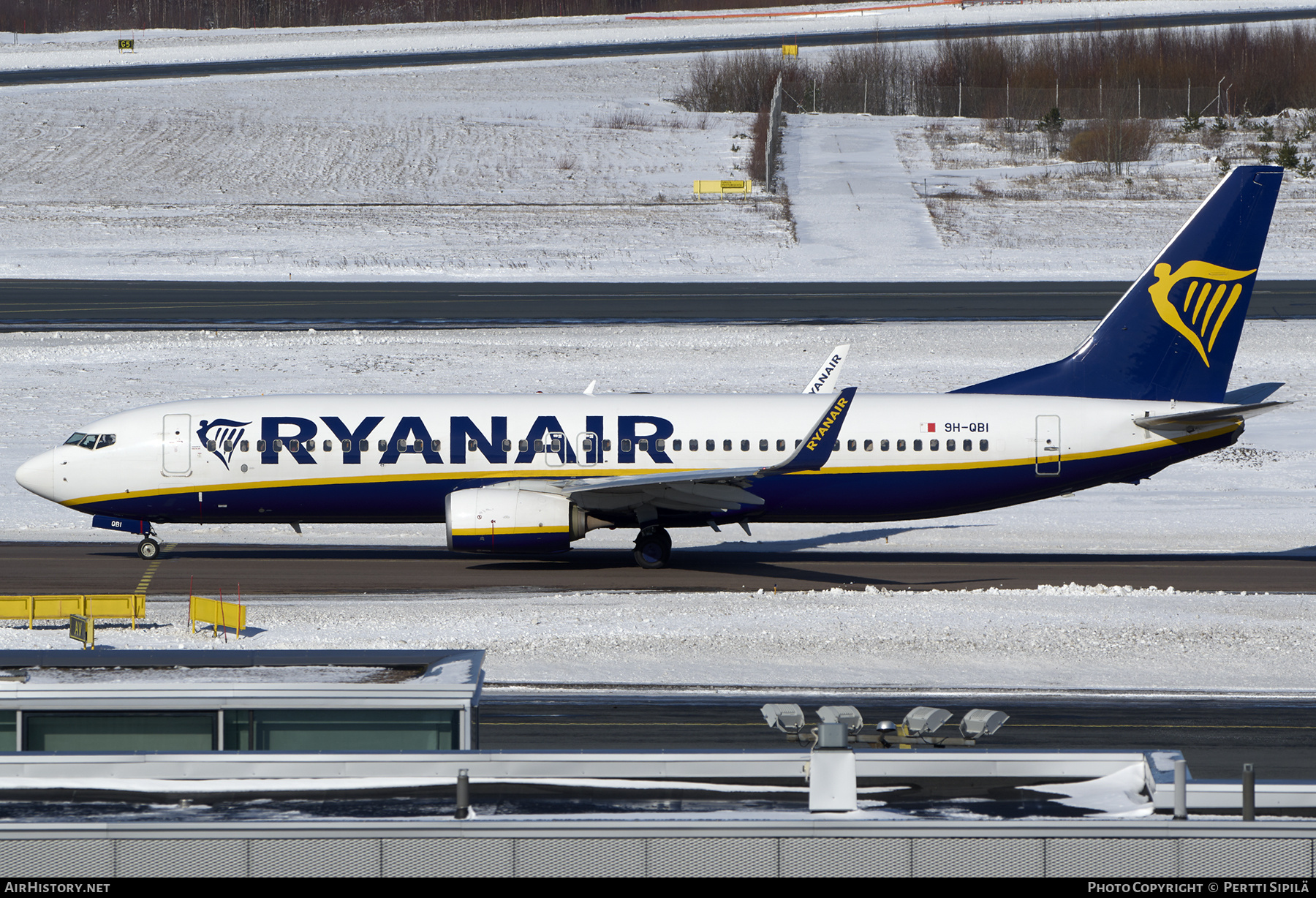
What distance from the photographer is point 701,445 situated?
38406mm

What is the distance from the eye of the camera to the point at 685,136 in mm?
107188

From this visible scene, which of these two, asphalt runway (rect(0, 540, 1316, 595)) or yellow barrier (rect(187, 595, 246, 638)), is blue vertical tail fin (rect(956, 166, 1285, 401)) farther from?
yellow barrier (rect(187, 595, 246, 638))

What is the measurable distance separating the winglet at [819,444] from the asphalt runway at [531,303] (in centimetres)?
2663

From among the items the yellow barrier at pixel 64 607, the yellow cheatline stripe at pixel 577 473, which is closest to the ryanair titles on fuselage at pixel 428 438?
the yellow cheatline stripe at pixel 577 473

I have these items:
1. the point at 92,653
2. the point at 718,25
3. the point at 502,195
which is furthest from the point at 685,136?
the point at 92,653

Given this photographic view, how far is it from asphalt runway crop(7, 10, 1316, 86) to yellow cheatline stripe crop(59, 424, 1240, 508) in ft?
308

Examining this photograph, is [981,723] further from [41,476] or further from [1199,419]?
[41,476]

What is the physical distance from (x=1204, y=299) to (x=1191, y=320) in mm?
659

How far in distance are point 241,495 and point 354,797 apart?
25.7m

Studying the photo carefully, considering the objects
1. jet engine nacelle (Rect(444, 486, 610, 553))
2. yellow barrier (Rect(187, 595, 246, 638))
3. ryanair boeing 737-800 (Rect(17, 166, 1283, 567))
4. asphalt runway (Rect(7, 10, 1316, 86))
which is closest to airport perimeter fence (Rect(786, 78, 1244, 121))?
asphalt runway (Rect(7, 10, 1316, 86))

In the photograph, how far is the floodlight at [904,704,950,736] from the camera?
1512 cm

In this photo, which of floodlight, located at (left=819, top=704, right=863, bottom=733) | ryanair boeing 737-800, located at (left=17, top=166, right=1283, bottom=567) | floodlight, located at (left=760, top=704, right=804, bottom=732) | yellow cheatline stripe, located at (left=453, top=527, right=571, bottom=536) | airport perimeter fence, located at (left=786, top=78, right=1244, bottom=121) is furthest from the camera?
airport perimeter fence, located at (left=786, top=78, right=1244, bottom=121)
